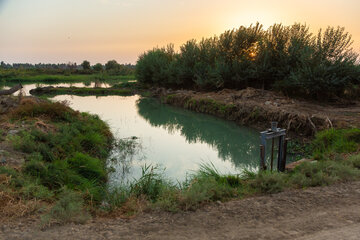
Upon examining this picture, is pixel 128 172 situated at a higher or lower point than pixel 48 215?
lower

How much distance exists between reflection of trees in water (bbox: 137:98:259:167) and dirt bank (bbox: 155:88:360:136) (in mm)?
748

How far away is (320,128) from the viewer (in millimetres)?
10344

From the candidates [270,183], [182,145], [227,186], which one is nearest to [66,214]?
[227,186]

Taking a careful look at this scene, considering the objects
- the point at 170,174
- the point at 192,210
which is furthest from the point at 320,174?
the point at 170,174

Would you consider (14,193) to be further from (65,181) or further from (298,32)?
(298,32)

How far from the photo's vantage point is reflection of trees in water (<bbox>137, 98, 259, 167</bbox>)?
9.48 metres

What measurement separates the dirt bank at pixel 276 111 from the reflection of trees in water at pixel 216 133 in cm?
75

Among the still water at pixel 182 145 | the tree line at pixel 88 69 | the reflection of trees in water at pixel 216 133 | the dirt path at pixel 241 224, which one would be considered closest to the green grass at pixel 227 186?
the dirt path at pixel 241 224

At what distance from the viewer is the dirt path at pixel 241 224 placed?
312cm

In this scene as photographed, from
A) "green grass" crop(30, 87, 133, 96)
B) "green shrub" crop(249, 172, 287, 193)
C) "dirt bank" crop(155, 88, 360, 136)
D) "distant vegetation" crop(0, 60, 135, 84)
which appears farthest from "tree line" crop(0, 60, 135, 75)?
"green shrub" crop(249, 172, 287, 193)

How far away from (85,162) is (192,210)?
3.55 m

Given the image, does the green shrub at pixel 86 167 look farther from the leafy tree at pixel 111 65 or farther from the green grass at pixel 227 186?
the leafy tree at pixel 111 65

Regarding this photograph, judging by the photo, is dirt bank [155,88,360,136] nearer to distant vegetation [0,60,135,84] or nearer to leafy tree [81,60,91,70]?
distant vegetation [0,60,135,84]

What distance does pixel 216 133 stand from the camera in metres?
13.1
